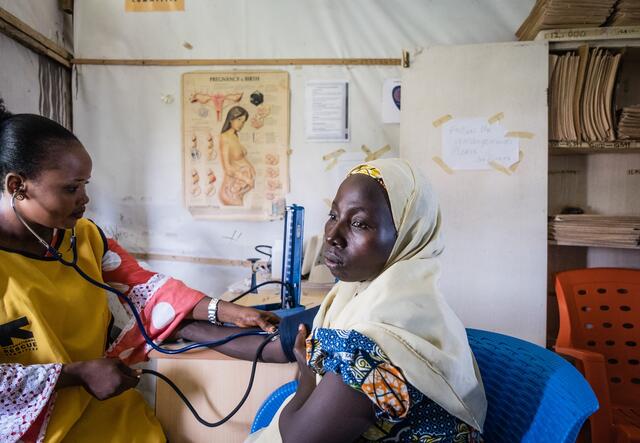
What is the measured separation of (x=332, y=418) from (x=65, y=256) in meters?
0.83

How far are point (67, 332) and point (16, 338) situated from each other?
0.12 m

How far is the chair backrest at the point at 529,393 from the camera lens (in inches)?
26.0

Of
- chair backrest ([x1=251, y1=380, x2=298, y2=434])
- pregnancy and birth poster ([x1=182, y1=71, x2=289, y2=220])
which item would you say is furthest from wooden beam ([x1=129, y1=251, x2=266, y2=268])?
chair backrest ([x1=251, y1=380, x2=298, y2=434])

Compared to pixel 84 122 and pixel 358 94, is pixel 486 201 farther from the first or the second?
pixel 84 122

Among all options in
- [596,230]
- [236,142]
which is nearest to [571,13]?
[596,230]

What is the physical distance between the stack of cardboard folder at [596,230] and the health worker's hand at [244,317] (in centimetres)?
148

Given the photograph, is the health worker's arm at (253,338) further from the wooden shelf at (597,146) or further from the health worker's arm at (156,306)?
the wooden shelf at (597,146)

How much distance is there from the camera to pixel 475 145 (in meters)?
1.89

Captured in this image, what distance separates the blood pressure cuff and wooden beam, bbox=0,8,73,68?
1906 mm

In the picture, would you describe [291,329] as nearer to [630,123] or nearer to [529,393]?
[529,393]

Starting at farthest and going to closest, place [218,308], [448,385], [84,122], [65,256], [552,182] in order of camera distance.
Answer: [84,122] → [552,182] → [218,308] → [65,256] → [448,385]

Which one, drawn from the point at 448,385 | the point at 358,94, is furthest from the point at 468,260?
the point at 448,385

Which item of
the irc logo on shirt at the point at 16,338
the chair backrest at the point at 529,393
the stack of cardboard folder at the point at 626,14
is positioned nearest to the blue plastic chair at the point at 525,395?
the chair backrest at the point at 529,393

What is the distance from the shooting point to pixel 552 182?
217 cm
